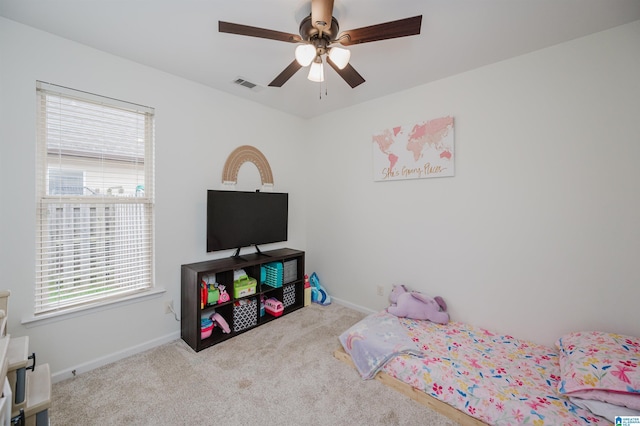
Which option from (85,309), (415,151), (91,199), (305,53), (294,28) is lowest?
(85,309)

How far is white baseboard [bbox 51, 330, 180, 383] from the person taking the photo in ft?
6.52

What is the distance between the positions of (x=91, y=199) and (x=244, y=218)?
1280 millimetres

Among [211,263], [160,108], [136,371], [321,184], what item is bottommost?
[136,371]

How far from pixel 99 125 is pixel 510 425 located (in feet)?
11.6

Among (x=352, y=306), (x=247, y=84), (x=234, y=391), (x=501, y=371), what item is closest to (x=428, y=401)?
(x=501, y=371)

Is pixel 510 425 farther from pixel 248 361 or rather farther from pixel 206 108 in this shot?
pixel 206 108

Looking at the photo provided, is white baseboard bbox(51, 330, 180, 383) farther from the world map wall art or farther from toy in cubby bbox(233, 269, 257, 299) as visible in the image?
the world map wall art

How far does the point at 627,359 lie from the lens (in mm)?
1541

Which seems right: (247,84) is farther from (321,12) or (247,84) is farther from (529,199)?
(529,199)

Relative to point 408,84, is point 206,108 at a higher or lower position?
lower

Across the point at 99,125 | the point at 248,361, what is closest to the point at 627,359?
the point at 248,361

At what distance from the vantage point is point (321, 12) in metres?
1.49

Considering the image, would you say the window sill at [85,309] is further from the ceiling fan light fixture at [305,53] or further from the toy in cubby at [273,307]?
the ceiling fan light fixture at [305,53]

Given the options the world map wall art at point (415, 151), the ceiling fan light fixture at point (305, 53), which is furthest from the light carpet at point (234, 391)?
the ceiling fan light fixture at point (305, 53)
